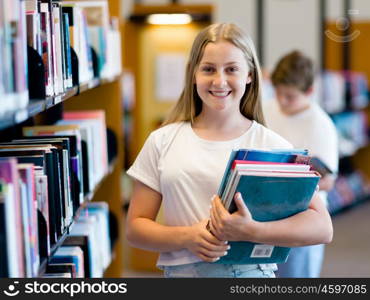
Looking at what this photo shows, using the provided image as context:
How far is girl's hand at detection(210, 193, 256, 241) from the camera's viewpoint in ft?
7.69

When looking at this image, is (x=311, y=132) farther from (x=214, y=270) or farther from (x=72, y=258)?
(x=214, y=270)

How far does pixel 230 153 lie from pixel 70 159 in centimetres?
80

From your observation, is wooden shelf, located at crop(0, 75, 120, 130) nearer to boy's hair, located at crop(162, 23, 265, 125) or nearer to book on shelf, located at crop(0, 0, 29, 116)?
book on shelf, located at crop(0, 0, 29, 116)

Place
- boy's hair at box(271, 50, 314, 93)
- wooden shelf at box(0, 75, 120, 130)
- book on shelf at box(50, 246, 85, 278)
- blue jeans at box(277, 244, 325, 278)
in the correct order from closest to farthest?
wooden shelf at box(0, 75, 120, 130) < book on shelf at box(50, 246, 85, 278) < blue jeans at box(277, 244, 325, 278) < boy's hair at box(271, 50, 314, 93)

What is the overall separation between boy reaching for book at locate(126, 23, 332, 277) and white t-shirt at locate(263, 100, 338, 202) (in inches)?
51.1

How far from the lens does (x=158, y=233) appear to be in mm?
2541

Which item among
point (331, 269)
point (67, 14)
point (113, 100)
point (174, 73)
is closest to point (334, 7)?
point (174, 73)

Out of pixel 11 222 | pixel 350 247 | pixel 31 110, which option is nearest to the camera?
pixel 11 222

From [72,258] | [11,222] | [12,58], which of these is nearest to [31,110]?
[12,58]

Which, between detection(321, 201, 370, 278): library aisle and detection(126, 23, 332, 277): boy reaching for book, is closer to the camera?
detection(126, 23, 332, 277): boy reaching for book

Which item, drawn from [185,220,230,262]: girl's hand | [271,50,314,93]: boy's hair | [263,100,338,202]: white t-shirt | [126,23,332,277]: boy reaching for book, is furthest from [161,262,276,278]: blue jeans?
[271,50,314,93]: boy's hair


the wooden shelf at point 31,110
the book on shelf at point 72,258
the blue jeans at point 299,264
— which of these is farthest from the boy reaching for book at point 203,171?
the blue jeans at point 299,264

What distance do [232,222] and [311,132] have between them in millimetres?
1706

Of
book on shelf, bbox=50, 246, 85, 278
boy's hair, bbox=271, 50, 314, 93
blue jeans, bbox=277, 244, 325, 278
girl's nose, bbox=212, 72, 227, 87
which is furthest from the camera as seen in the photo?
boy's hair, bbox=271, 50, 314, 93
